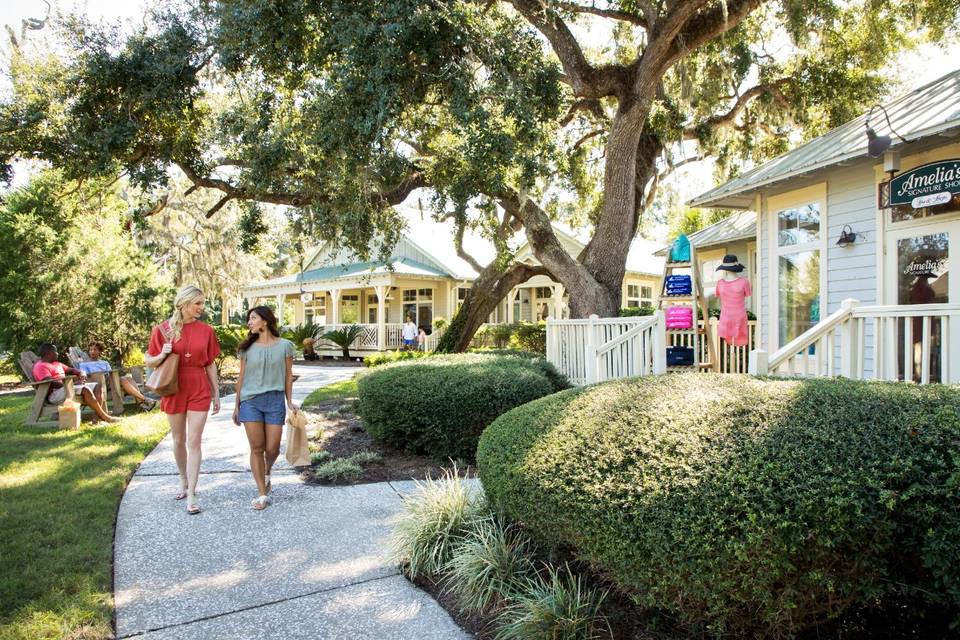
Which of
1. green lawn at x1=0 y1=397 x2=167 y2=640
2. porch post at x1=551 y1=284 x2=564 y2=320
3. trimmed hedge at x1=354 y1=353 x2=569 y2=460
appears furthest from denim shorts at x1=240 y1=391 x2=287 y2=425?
porch post at x1=551 y1=284 x2=564 y2=320

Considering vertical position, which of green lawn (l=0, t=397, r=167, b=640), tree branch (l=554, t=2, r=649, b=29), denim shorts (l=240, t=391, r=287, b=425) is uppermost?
tree branch (l=554, t=2, r=649, b=29)

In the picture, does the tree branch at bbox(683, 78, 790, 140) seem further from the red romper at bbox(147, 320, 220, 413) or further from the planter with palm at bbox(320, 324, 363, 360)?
the planter with palm at bbox(320, 324, 363, 360)

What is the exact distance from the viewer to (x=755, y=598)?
226 cm

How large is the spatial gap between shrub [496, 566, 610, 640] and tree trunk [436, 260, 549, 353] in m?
11.2

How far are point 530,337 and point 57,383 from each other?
14.2 meters

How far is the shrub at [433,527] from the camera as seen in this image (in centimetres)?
366

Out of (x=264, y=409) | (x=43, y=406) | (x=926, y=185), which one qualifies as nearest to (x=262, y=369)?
(x=264, y=409)

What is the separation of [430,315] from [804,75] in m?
16.6

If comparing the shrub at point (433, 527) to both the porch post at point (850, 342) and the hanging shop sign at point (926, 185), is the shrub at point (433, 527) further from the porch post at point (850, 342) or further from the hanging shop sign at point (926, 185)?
the hanging shop sign at point (926, 185)

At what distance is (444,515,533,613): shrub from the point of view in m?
3.20

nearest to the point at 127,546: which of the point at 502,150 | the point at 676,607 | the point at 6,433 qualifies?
the point at 676,607

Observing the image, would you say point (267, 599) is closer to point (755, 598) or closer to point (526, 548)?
point (526, 548)

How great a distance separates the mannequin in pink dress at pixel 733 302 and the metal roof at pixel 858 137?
159 cm

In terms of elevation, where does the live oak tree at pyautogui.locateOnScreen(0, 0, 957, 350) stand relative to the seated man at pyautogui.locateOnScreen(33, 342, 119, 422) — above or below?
above
